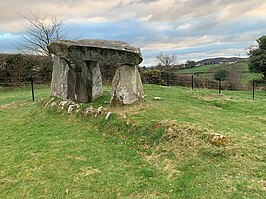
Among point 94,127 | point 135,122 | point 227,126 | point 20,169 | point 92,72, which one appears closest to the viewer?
point 20,169

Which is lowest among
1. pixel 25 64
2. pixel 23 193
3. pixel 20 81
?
pixel 23 193

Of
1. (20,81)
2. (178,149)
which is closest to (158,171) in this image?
(178,149)

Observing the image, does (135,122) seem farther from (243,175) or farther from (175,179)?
(243,175)

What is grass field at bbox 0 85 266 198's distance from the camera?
3.90 m

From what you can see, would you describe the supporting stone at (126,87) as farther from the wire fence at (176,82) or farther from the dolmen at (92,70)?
the wire fence at (176,82)

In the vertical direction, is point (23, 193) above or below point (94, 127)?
below

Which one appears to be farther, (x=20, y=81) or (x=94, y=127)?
(x=20, y=81)

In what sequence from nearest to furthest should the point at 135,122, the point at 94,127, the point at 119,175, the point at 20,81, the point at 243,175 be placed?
the point at 243,175 → the point at 119,175 → the point at 135,122 → the point at 94,127 → the point at 20,81

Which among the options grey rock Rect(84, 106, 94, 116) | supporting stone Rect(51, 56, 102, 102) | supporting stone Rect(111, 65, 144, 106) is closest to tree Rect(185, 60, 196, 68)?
supporting stone Rect(51, 56, 102, 102)

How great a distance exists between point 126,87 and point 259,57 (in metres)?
15.9

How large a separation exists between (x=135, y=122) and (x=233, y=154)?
245 centimetres

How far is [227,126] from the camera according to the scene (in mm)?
5926

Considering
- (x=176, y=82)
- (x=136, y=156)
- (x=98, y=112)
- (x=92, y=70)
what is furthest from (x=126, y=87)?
(x=176, y=82)

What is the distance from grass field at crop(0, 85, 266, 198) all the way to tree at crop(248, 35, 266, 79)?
15049mm
